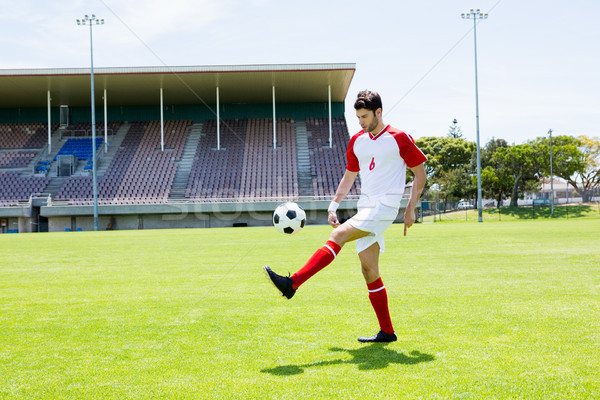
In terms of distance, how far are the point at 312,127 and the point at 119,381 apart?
42956mm

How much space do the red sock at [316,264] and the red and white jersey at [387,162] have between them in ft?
1.69

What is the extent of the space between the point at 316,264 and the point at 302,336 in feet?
2.53

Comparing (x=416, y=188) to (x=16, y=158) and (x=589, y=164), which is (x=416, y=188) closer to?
(x=16, y=158)

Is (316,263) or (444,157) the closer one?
(316,263)

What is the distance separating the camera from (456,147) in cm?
6588

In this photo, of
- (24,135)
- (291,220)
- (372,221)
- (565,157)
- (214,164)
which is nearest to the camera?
(372,221)

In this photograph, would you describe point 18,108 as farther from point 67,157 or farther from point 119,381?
point 119,381

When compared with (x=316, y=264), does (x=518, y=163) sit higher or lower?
higher

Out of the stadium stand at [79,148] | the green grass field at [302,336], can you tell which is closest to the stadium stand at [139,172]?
the stadium stand at [79,148]

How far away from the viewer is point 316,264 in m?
3.92

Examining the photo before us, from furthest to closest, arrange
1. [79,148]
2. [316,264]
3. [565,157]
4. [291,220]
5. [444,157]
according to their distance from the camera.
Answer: [444,157] < [565,157] < [79,148] < [291,220] < [316,264]

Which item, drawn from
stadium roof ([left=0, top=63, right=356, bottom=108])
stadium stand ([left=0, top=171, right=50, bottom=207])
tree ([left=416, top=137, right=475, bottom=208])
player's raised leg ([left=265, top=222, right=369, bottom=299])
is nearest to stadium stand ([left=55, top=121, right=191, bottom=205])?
stadium stand ([left=0, top=171, right=50, bottom=207])

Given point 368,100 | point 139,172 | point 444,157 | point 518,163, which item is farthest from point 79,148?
point 518,163

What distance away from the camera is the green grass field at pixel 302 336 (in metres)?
3.09
